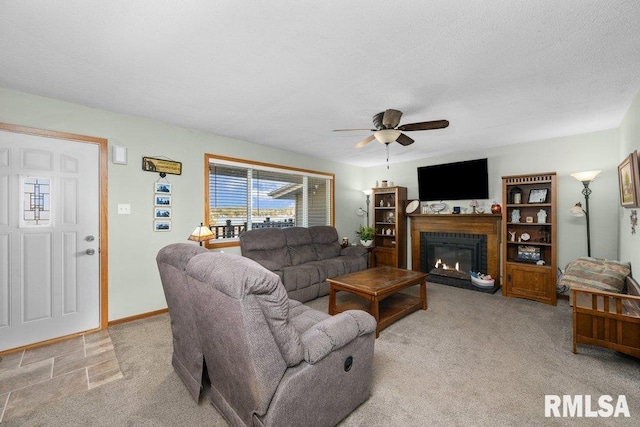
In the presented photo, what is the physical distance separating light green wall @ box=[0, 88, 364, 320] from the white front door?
163 mm

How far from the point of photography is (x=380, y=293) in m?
2.83

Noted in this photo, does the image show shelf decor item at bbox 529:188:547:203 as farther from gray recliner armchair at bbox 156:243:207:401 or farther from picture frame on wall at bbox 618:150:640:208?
gray recliner armchair at bbox 156:243:207:401

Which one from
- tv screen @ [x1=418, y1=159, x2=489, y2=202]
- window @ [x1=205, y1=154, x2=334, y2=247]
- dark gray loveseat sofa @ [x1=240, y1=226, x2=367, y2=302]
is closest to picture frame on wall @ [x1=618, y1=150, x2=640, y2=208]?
tv screen @ [x1=418, y1=159, x2=489, y2=202]

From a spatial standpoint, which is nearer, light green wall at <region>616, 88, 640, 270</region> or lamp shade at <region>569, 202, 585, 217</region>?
light green wall at <region>616, 88, 640, 270</region>

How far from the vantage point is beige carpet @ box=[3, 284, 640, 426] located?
1679 millimetres

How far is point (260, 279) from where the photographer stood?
3.91 feet

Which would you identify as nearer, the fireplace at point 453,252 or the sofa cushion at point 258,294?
the sofa cushion at point 258,294

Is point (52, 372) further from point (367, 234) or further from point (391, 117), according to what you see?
point (367, 234)

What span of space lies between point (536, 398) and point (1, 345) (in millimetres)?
4518

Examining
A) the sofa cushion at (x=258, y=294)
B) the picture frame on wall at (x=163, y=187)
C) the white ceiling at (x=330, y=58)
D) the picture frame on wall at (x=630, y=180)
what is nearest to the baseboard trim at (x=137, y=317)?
the picture frame on wall at (x=163, y=187)

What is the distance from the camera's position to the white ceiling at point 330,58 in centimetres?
152

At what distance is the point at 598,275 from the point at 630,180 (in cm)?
109

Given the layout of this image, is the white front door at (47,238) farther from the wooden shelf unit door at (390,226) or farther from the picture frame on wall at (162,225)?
the wooden shelf unit door at (390,226)

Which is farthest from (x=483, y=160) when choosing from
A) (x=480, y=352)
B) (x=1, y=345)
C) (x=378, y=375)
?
(x=1, y=345)
